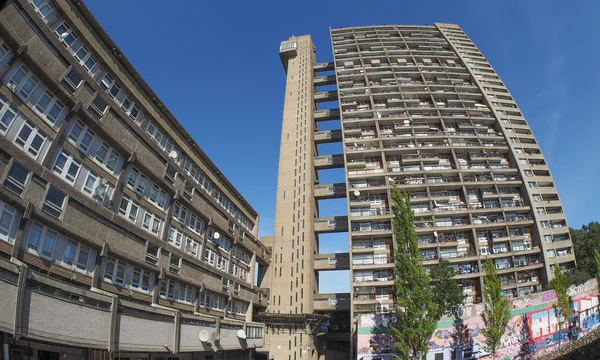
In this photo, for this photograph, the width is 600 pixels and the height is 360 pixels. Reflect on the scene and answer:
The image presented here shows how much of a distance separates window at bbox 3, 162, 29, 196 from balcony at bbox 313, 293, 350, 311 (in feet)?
151

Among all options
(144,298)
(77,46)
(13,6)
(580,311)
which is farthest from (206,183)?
(580,311)

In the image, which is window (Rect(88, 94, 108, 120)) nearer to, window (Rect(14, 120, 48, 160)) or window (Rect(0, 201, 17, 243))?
window (Rect(14, 120, 48, 160))

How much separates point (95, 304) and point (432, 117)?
198ft

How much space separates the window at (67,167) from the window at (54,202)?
1273 mm

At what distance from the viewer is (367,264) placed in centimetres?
5344

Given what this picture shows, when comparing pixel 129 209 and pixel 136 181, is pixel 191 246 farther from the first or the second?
pixel 136 181

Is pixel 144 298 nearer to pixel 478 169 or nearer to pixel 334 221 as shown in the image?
pixel 334 221

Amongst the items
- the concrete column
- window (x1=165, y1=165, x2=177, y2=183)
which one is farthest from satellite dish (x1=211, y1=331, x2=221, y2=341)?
the concrete column

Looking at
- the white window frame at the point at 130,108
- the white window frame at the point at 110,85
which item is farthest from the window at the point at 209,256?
the white window frame at the point at 110,85

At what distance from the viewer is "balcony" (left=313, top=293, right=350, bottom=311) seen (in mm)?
54562

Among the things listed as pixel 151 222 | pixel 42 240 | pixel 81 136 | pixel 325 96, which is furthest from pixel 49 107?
pixel 325 96

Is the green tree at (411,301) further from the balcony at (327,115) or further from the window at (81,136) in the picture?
the balcony at (327,115)

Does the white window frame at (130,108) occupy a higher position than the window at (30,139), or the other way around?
the white window frame at (130,108)

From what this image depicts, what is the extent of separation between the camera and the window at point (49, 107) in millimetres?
18969
